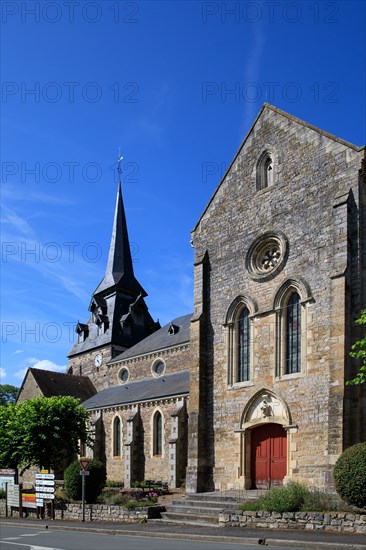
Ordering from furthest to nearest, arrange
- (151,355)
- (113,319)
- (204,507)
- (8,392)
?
(8,392), (113,319), (151,355), (204,507)

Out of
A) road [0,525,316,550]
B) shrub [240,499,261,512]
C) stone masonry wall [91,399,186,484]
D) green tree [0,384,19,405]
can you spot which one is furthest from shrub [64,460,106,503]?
green tree [0,384,19,405]

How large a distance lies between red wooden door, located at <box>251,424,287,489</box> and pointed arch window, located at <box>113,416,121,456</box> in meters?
17.6

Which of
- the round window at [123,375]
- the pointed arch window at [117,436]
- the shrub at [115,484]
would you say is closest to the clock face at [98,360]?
the round window at [123,375]

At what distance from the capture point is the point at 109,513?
2197cm

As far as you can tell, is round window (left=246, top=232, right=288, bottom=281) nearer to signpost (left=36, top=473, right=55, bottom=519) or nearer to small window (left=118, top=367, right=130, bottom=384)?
signpost (left=36, top=473, right=55, bottom=519)

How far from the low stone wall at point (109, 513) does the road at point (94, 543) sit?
2.55 metres

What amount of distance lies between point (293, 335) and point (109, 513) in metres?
8.91

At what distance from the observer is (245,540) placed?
15055 millimetres

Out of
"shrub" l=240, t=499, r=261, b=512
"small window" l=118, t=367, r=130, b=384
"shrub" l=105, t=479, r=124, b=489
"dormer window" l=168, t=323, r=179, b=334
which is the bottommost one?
"shrub" l=105, t=479, r=124, b=489

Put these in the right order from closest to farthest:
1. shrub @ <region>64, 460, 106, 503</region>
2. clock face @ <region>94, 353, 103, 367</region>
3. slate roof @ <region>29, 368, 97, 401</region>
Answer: shrub @ <region>64, 460, 106, 503</region>
slate roof @ <region>29, 368, 97, 401</region>
clock face @ <region>94, 353, 103, 367</region>

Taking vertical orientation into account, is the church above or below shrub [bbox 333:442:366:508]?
above

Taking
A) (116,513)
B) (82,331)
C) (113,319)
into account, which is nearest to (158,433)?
(116,513)

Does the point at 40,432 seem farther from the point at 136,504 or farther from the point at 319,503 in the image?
the point at 319,503

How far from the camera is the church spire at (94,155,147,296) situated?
2227 inches
